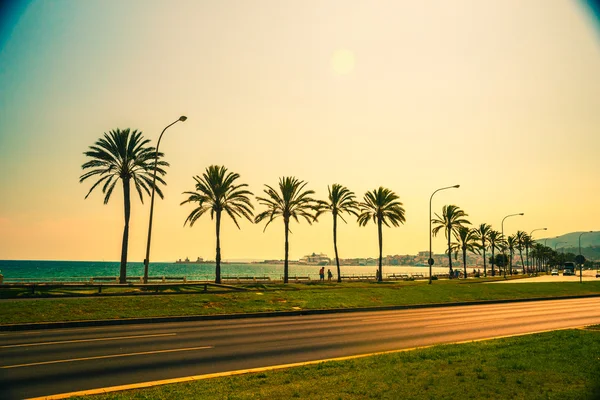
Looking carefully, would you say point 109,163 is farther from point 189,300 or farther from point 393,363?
point 393,363

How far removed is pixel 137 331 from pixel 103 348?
3.80m

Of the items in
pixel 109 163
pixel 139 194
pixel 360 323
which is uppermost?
pixel 109 163

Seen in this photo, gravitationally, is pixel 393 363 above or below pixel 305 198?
below

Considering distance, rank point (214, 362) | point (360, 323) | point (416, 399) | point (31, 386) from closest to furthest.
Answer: point (416, 399)
point (31, 386)
point (214, 362)
point (360, 323)

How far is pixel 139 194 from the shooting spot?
4219 cm

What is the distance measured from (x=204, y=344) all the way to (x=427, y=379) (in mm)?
7447

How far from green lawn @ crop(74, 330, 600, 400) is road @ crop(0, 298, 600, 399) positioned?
1677 millimetres

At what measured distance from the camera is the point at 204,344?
44.6 feet

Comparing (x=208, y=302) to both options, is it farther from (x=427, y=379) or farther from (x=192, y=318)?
(x=427, y=379)

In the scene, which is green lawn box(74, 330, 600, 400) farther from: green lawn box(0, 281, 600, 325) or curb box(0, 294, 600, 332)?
green lawn box(0, 281, 600, 325)

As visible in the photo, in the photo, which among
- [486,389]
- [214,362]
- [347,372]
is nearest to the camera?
[486,389]

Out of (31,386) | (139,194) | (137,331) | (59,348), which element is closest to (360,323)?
(137,331)

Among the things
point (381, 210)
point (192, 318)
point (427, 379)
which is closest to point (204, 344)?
point (192, 318)

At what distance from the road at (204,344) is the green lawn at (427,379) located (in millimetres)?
1677
